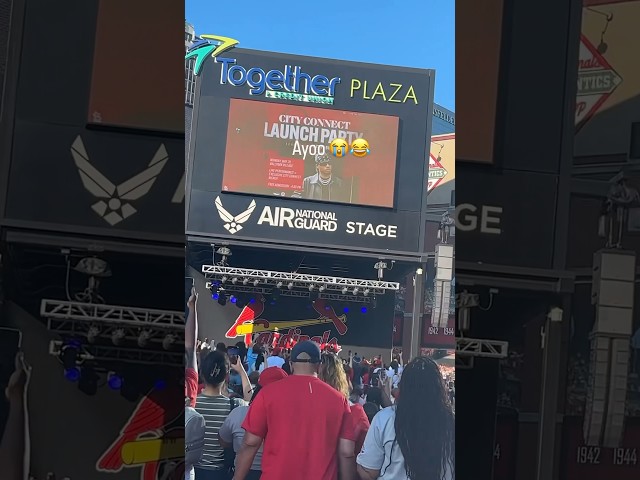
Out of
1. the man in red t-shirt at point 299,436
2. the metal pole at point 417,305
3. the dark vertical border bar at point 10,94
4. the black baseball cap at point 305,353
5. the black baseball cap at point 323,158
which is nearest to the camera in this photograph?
the dark vertical border bar at point 10,94

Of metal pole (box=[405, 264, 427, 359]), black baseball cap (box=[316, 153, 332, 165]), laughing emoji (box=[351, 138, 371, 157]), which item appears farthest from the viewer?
laughing emoji (box=[351, 138, 371, 157])

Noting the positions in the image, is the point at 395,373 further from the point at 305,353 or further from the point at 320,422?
the point at 320,422

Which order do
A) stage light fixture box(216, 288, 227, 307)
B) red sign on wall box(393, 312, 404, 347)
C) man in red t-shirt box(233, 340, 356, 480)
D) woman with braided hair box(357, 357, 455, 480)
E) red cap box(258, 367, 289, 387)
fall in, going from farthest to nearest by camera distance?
red sign on wall box(393, 312, 404, 347) < stage light fixture box(216, 288, 227, 307) < red cap box(258, 367, 289, 387) < man in red t-shirt box(233, 340, 356, 480) < woman with braided hair box(357, 357, 455, 480)

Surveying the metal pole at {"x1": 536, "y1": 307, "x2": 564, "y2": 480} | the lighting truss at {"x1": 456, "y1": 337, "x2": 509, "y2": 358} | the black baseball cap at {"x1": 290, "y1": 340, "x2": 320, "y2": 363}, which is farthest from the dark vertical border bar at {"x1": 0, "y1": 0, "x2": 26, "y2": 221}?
the black baseball cap at {"x1": 290, "y1": 340, "x2": 320, "y2": 363}

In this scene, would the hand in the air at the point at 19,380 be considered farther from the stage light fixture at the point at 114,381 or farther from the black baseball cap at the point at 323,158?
the black baseball cap at the point at 323,158

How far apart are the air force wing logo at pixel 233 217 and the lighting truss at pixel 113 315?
1.40m

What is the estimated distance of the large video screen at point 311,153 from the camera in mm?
2348

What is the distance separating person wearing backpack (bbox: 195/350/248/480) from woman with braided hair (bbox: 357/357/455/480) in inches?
13.5

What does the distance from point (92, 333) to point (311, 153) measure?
1668 millimetres

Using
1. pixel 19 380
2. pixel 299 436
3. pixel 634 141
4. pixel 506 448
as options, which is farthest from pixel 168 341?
pixel 634 141

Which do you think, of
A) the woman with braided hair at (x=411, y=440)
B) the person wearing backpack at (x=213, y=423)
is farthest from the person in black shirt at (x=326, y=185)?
the woman with braided hair at (x=411, y=440)

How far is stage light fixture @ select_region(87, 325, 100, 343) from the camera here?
2.43 ft

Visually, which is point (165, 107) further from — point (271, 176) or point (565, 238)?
point (271, 176)

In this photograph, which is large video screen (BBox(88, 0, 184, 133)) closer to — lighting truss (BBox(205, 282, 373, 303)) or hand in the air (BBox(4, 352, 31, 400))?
hand in the air (BBox(4, 352, 31, 400))
